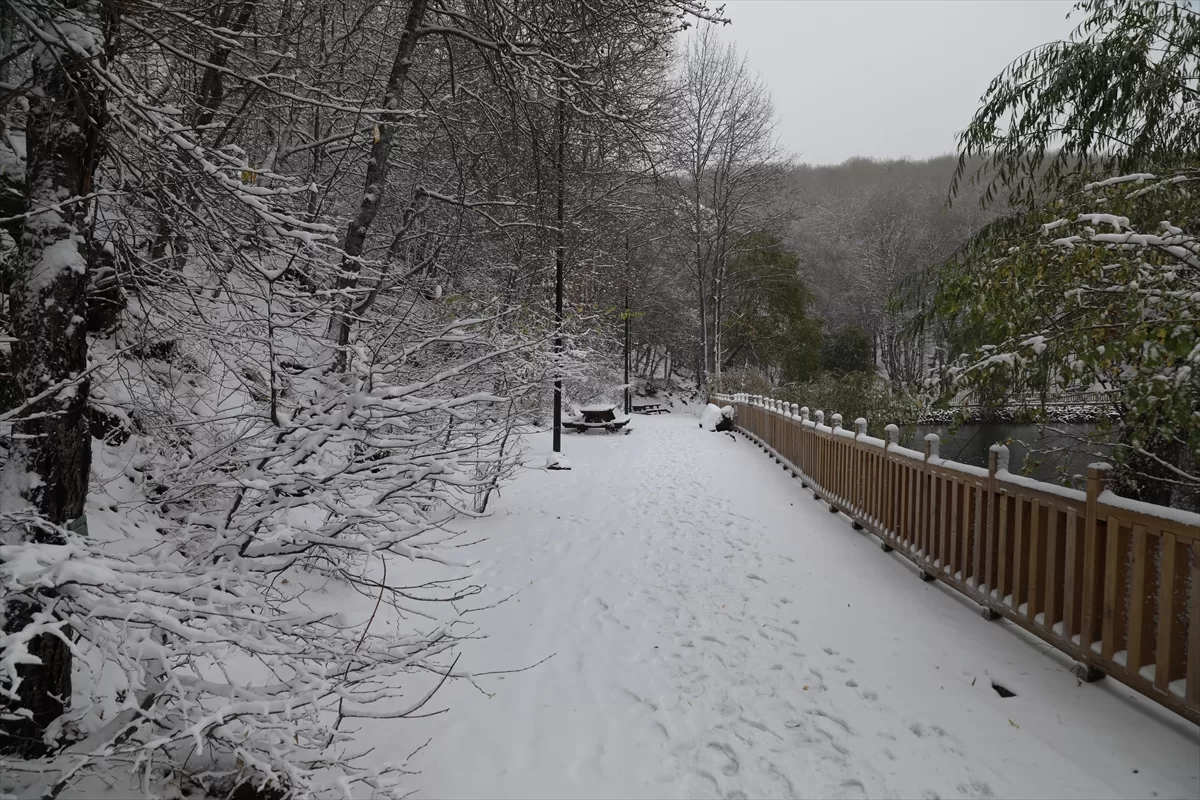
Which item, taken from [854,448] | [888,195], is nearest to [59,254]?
[854,448]

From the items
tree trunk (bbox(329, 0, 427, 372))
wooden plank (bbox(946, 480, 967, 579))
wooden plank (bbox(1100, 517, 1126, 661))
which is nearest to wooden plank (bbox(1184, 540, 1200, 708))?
wooden plank (bbox(1100, 517, 1126, 661))

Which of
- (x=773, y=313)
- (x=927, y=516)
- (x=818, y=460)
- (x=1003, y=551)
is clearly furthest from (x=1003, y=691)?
(x=773, y=313)

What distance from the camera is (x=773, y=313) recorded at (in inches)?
1346

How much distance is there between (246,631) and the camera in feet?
6.07

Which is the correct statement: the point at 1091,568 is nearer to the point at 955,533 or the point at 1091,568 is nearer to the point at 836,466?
the point at 955,533

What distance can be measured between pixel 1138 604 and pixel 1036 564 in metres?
0.73

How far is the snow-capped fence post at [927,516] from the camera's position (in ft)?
15.8

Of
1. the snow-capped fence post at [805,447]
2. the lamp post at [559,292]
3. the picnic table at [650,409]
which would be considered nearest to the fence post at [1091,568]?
the snow-capped fence post at [805,447]

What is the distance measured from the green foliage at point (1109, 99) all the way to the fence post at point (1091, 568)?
316 centimetres

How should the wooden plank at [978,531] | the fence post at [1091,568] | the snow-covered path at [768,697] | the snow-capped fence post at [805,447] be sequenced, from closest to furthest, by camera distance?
the snow-covered path at [768,697], the fence post at [1091,568], the wooden plank at [978,531], the snow-capped fence post at [805,447]

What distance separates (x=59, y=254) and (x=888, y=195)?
4499 cm

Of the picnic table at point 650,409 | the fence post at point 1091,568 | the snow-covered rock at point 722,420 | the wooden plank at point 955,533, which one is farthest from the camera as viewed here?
the picnic table at point 650,409

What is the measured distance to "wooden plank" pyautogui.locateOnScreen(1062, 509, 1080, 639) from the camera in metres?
3.22

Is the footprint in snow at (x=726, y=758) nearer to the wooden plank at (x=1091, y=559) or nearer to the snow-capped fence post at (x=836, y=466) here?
the wooden plank at (x=1091, y=559)
